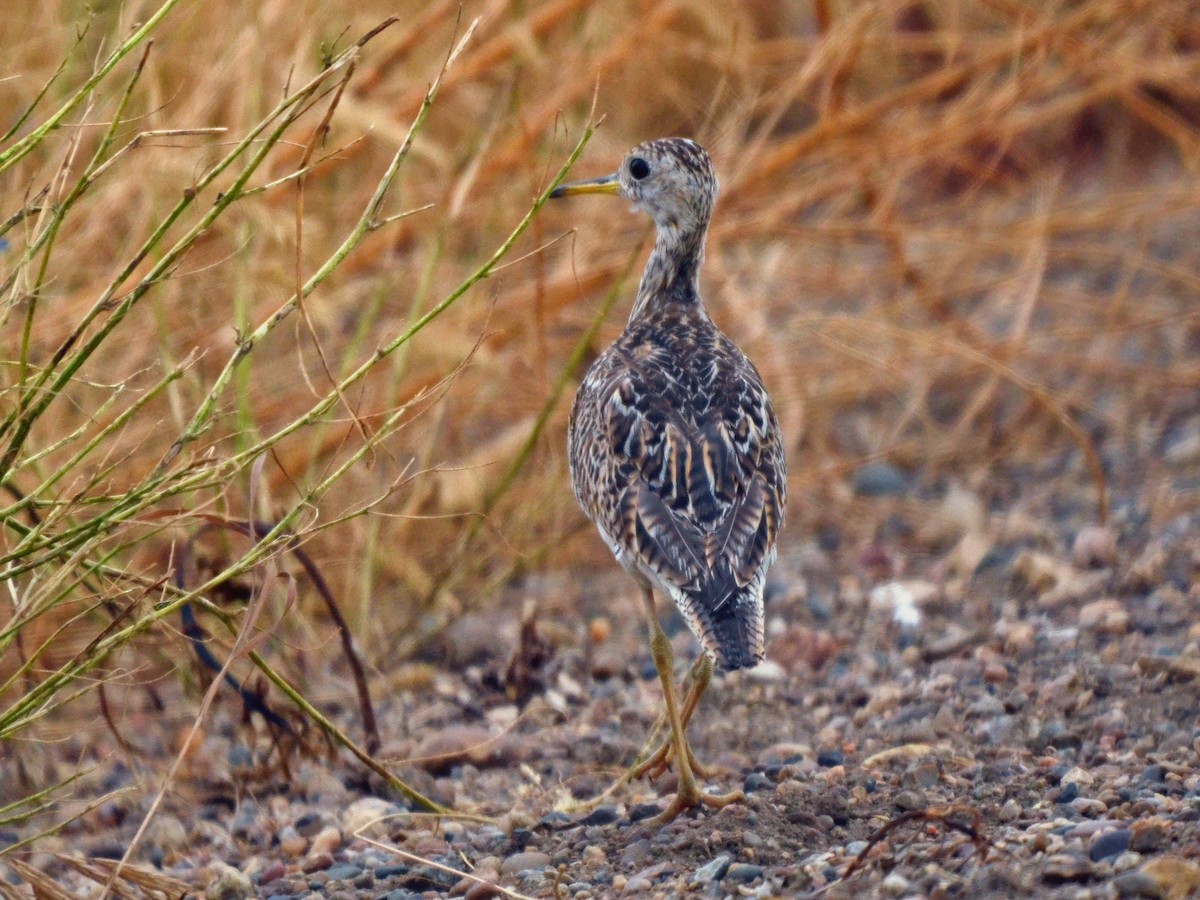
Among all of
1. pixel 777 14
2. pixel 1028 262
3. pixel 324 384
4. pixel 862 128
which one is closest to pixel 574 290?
pixel 324 384

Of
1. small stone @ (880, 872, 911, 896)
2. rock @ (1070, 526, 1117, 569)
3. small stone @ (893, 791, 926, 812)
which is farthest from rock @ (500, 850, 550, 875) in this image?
rock @ (1070, 526, 1117, 569)

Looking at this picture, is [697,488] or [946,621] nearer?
[697,488]

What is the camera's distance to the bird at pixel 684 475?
461 centimetres

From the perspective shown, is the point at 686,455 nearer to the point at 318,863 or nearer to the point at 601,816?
the point at 601,816

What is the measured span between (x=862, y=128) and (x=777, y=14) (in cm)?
398

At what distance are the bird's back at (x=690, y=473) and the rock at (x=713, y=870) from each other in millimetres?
469

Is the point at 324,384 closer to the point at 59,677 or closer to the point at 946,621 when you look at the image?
the point at 946,621

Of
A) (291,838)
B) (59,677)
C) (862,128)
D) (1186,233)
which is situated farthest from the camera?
(1186,233)

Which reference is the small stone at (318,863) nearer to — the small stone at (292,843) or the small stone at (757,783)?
the small stone at (292,843)

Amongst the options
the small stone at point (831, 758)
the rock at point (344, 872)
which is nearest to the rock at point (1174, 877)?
the small stone at point (831, 758)

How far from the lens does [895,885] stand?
367 cm

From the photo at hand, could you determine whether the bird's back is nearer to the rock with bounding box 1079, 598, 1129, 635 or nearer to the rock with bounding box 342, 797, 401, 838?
the rock with bounding box 342, 797, 401, 838

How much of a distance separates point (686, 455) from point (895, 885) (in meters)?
1.59

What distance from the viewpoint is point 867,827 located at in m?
4.28
